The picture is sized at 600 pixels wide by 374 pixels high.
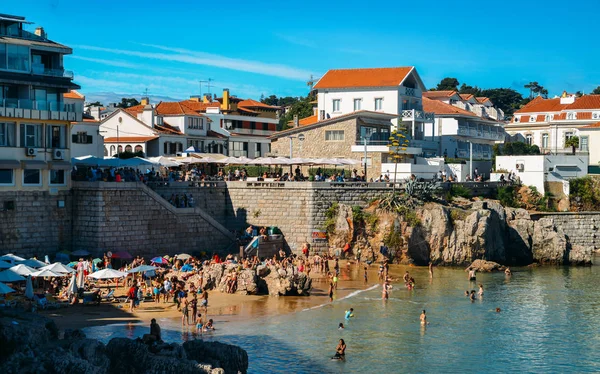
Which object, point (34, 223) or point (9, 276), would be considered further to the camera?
point (34, 223)

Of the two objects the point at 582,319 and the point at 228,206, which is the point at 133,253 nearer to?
the point at 228,206

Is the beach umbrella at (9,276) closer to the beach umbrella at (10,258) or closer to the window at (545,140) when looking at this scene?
the beach umbrella at (10,258)

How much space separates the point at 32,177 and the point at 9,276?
9496mm

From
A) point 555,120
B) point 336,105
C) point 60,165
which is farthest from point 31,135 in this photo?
point 555,120

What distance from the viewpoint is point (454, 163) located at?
72.1 meters

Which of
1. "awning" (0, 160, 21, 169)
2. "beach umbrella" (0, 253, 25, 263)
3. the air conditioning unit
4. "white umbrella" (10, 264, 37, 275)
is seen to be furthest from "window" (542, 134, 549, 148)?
"white umbrella" (10, 264, 37, 275)

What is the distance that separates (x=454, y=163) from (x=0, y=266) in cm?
4380

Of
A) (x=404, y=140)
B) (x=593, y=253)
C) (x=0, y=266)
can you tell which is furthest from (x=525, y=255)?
(x=0, y=266)

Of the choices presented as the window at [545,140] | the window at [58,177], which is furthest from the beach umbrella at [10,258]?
the window at [545,140]

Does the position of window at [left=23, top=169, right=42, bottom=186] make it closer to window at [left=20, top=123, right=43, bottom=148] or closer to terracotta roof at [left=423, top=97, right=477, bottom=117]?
window at [left=20, top=123, right=43, bottom=148]

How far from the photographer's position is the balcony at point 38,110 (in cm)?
4349

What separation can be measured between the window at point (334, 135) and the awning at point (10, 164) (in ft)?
98.9

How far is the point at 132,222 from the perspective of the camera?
1848 inches

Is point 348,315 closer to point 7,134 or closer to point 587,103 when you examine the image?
point 7,134
